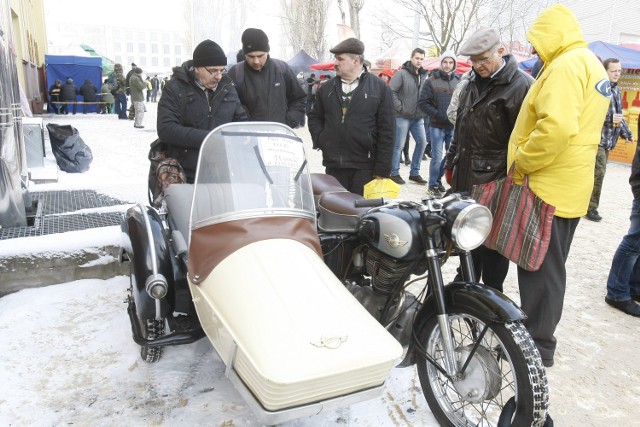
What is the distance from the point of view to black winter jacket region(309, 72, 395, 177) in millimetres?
4438

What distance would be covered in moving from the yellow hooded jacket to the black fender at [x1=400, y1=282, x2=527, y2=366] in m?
0.94

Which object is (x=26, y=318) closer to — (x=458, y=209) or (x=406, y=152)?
(x=458, y=209)

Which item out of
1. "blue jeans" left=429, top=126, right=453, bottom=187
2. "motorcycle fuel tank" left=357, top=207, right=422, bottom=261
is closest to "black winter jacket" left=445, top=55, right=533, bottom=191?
"motorcycle fuel tank" left=357, top=207, right=422, bottom=261

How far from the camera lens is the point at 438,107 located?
7.66 m

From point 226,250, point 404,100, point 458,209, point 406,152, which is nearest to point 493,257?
point 458,209

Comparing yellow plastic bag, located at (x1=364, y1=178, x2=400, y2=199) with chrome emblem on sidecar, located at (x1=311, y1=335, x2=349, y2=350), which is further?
yellow plastic bag, located at (x1=364, y1=178, x2=400, y2=199)

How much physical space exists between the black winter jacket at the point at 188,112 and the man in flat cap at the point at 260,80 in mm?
591

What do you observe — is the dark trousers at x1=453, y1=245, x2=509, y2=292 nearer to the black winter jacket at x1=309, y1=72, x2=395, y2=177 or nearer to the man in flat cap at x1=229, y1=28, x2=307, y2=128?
the black winter jacket at x1=309, y1=72, x2=395, y2=177

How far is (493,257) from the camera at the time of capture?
3.49 m

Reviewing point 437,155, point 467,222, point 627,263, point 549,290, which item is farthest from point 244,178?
point 437,155

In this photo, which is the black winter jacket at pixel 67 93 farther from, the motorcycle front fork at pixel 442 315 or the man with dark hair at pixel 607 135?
the motorcycle front fork at pixel 442 315

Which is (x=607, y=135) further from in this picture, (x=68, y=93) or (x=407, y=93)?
(x=68, y=93)

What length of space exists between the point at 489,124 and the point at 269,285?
1.98m

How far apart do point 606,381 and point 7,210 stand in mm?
4662
